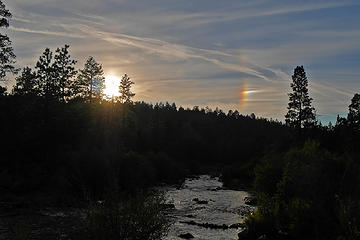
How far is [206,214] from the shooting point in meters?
30.9

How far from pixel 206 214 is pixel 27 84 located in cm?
3307

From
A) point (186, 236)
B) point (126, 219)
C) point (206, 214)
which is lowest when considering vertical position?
point (206, 214)

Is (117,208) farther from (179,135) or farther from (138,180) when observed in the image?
(179,135)

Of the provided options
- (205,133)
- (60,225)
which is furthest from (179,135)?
(60,225)

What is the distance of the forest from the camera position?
14.3 meters

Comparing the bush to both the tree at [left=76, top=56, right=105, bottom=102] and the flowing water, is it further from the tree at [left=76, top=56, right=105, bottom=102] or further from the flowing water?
the tree at [left=76, top=56, right=105, bottom=102]

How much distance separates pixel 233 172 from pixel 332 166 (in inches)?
1727

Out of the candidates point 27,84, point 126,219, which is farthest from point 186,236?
point 27,84

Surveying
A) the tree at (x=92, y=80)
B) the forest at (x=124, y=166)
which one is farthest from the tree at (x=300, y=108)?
the tree at (x=92, y=80)

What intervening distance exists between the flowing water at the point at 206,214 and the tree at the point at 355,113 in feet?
117

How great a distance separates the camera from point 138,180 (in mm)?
46094

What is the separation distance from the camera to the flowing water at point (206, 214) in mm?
23712

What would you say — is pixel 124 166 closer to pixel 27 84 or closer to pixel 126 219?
pixel 27 84

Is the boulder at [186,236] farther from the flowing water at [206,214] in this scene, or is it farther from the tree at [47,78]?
the tree at [47,78]
